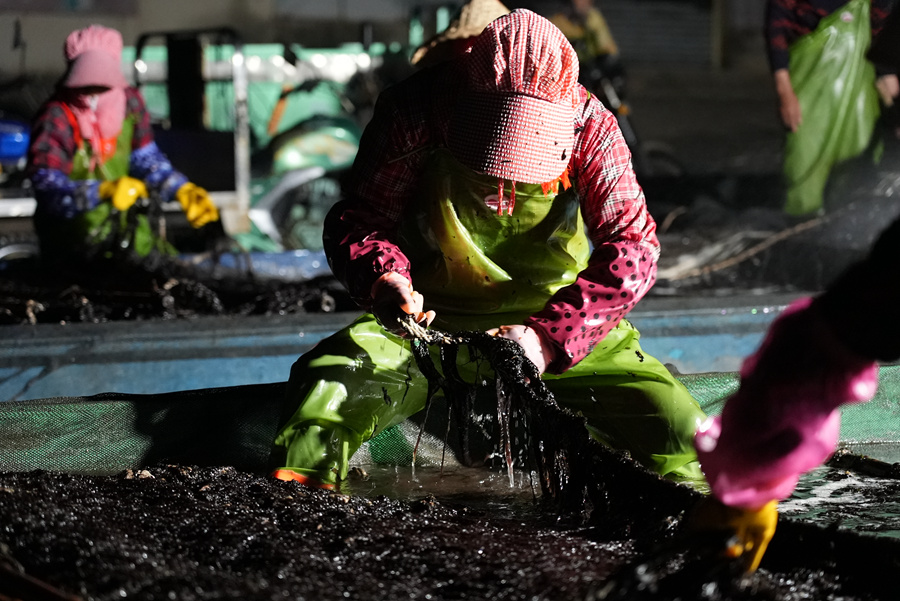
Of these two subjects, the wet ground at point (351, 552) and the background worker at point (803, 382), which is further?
the wet ground at point (351, 552)

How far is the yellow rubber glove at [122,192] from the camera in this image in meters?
5.36

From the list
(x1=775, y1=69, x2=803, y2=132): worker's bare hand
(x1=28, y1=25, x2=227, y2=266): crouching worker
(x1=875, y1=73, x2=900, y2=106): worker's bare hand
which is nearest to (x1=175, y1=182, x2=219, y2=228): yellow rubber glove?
(x1=28, y1=25, x2=227, y2=266): crouching worker

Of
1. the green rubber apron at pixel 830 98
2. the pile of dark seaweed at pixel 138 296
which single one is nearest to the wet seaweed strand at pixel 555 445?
the pile of dark seaweed at pixel 138 296

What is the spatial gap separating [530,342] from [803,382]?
1299mm

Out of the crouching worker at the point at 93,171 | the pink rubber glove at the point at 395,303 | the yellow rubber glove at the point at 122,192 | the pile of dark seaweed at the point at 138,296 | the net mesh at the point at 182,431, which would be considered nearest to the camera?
the pink rubber glove at the point at 395,303

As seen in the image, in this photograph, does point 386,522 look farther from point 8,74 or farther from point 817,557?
point 8,74

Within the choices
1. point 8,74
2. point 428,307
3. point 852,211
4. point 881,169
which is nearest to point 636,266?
point 428,307

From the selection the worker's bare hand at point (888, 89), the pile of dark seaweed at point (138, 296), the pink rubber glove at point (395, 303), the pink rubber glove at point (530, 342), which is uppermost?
the worker's bare hand at point (888, 89)

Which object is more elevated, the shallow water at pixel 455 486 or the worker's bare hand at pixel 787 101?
the worker's bare hand at pixel 787 101

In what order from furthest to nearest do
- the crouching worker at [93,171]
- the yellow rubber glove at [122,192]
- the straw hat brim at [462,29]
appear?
the crouching worker at [93,171]
the yellow rubber glove at [122,192]
the straw hat brim at [462,29]

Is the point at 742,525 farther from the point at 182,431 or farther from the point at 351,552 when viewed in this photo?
the point at 182,431

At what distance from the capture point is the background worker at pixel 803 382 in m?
1.36

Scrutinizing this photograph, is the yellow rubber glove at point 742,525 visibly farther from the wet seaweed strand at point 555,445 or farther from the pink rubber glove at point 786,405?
the wet seaweed strand at point 555,445

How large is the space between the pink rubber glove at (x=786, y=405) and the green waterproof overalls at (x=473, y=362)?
4.14 ft
